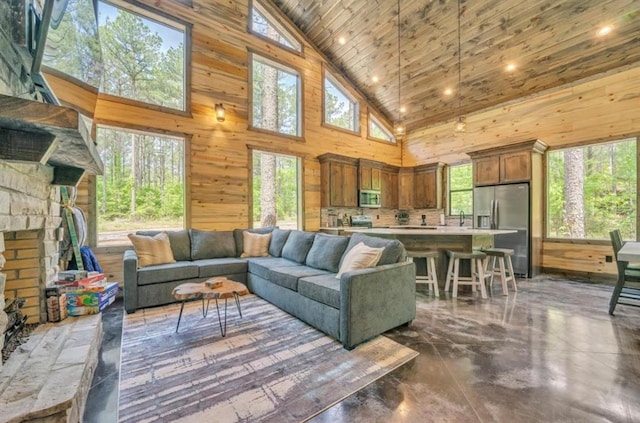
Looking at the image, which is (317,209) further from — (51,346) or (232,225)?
(51,346)

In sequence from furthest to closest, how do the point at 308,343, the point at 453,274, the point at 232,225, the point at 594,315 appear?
the point at 232,225, the point at 453,274, the point at 594,315, the point at 308,343

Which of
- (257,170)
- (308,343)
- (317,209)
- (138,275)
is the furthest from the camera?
(317,209)

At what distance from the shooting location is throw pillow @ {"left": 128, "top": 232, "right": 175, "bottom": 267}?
12.2 ft

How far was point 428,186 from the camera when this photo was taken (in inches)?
282

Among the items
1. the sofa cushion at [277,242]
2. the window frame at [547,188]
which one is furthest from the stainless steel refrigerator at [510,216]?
the sofa cushion at [277,242]

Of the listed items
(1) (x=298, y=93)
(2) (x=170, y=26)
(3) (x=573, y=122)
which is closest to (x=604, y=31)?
(3) (x=573, y=122)

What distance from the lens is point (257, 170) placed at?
5531 mm

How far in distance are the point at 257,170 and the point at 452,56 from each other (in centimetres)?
441

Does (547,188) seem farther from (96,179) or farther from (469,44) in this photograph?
(96,179)

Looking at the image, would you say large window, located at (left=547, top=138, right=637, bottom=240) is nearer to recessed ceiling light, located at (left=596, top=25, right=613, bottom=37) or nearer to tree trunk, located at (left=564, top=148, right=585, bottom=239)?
tree trunk, located at (left=564, top=148, right=585, bottom=239)

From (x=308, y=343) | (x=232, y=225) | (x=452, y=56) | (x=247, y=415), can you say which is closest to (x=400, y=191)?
(x=452, y=56)

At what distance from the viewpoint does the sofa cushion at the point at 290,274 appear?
313 cm

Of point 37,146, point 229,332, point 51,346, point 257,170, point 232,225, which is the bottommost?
point 229,332

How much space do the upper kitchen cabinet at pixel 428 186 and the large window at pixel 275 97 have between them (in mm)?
3419
